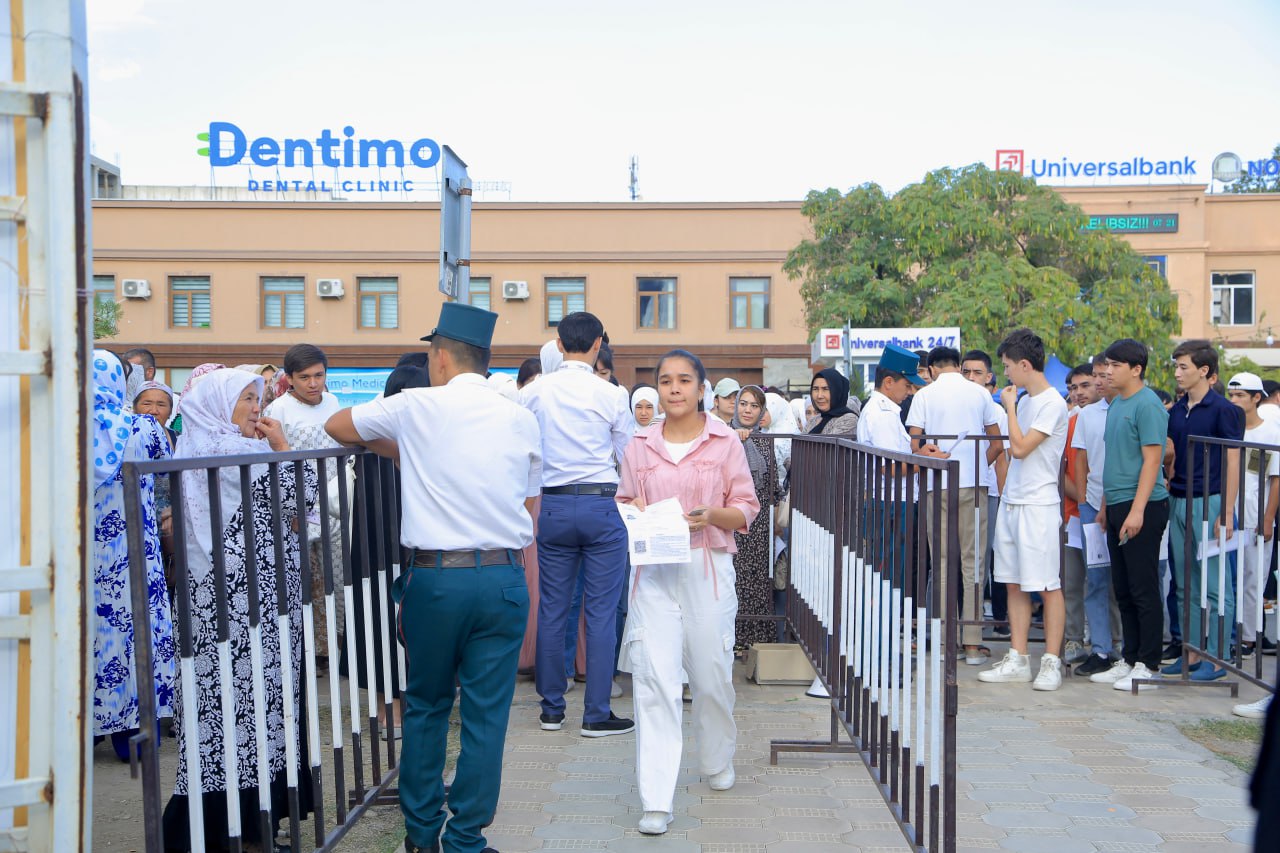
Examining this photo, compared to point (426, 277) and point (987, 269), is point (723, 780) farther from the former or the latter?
point (426, 277)

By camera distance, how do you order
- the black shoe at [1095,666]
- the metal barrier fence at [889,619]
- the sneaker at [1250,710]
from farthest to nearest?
the black shoe at [1095,666], the sneaker at [1250,710], the metal barrier fence at [889,619]

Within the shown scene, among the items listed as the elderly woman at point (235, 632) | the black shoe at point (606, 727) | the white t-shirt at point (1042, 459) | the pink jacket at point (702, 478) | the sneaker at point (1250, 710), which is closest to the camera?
the elderly woman at point (235, 632)

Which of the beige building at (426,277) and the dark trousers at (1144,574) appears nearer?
the dark trousers at (1144,574)

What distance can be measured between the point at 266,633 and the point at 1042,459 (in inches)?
195

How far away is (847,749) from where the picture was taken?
566 cm

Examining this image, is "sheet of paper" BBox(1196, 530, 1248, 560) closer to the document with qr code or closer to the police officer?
the document with qr code

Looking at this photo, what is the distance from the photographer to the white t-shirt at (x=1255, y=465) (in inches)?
286

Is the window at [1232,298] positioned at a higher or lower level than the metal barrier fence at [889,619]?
higher

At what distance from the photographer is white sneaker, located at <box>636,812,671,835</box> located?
15.4 ft

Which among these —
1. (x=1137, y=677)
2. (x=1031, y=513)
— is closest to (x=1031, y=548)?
(x=1031, y=513)

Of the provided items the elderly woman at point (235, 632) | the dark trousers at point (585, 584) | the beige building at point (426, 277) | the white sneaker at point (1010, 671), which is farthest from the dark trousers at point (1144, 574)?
the beige building at point (426, 277)

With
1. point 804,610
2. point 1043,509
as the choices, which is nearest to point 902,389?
point 1043,509

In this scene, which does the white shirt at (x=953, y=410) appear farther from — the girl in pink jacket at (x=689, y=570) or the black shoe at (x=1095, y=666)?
the girl in pink jacket at (x=689, y=570)

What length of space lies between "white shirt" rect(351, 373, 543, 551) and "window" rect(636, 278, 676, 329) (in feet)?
115
